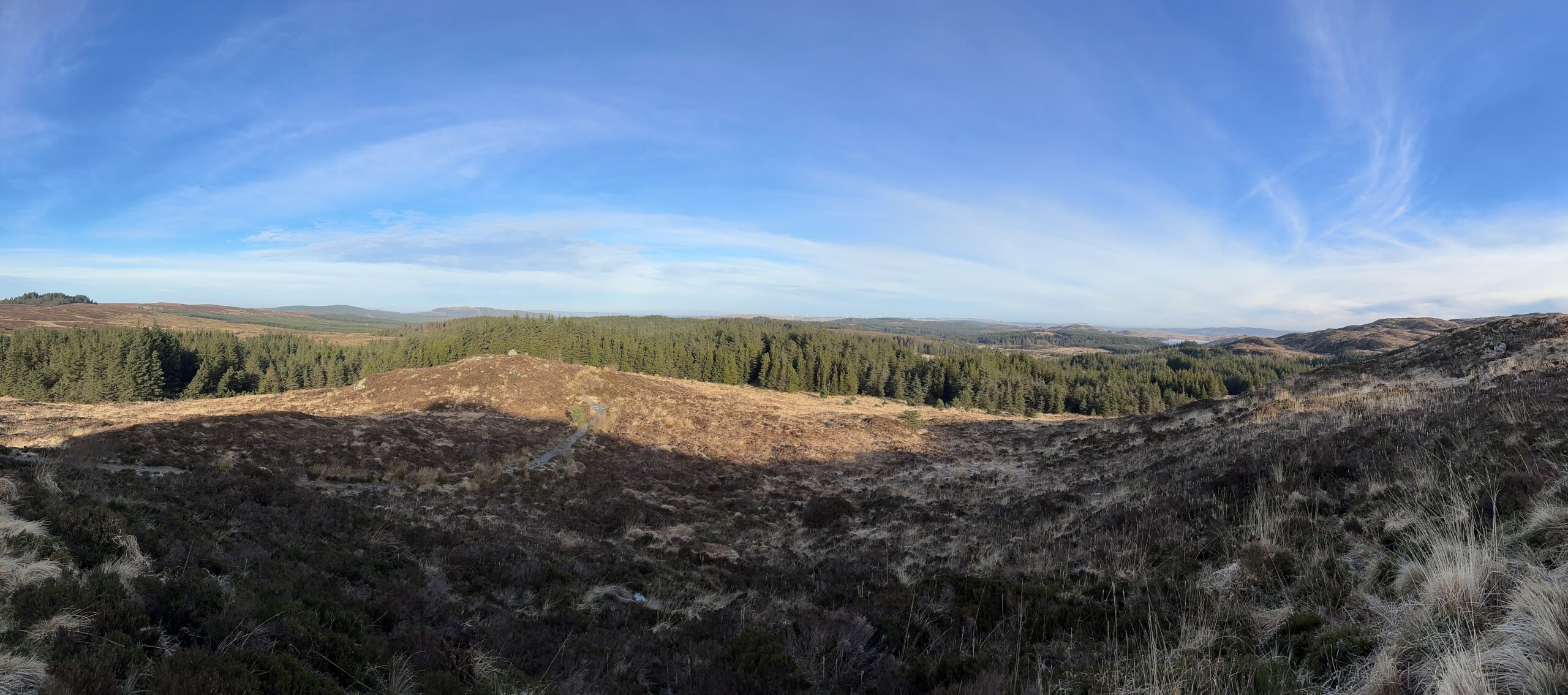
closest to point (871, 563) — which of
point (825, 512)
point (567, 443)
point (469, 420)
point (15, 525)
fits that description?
point (825, 512)

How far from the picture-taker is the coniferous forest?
68875 mm

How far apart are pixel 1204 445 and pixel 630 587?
16.6 metres

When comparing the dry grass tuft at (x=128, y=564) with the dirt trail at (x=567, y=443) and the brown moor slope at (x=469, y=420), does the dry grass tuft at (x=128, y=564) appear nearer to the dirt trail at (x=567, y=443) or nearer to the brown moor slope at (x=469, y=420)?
the brown moor slope at (x=469, y=420)

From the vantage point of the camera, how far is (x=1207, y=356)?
14425 centimetres

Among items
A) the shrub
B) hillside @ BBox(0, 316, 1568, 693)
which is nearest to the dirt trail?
hillside @ BBox(0, 316, 1568, 693)

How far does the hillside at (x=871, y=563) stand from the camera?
14.0 ft

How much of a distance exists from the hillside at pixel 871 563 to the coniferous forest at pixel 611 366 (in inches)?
2613

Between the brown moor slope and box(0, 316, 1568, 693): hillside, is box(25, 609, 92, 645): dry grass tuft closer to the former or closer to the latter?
box(0, 316, 1568, 693): hillside

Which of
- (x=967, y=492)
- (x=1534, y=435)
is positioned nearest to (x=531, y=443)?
(x=967, y=492)

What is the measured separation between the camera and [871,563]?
38.2ft

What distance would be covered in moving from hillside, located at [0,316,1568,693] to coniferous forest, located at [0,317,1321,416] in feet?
218

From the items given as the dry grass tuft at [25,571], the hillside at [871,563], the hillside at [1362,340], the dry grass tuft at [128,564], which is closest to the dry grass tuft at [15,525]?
the hillside at [871,563]

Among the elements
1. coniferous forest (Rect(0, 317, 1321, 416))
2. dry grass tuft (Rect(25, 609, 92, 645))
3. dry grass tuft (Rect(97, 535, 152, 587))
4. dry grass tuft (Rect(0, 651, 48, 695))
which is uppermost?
dry grass tuft (Rect(0, 651, 48, 695))

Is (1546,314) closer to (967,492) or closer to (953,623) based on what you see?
(967,492)
